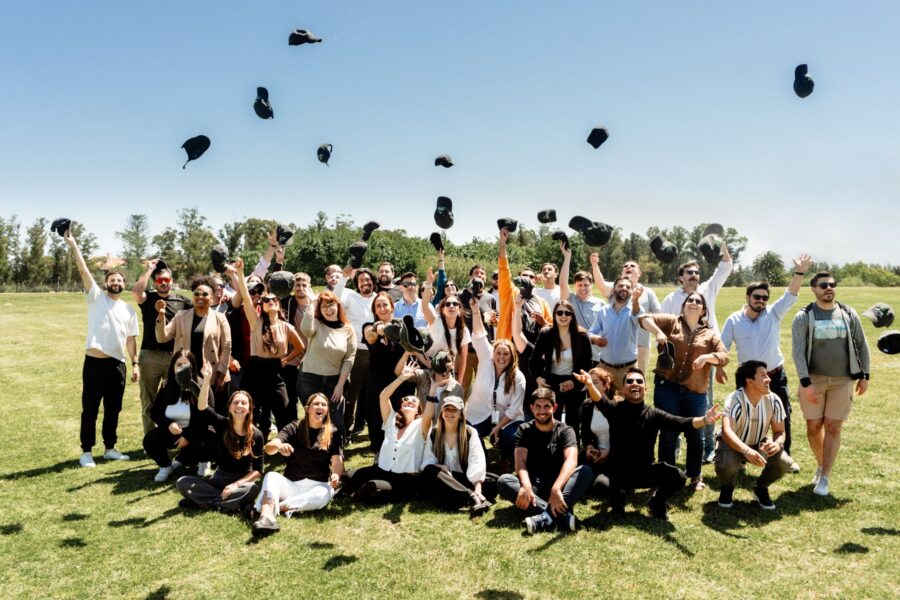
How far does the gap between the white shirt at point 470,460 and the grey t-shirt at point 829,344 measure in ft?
11.0

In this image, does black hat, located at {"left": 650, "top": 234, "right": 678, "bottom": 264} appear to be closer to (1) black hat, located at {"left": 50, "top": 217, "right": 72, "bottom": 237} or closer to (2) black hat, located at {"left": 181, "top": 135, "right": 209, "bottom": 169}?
(2) black hat, located at {"left": 181, "top": 135, "right": 209, "bottom": 169}

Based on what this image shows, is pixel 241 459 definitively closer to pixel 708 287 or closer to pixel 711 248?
pixel 708 287

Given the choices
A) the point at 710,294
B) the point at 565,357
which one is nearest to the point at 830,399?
the point at 710,294

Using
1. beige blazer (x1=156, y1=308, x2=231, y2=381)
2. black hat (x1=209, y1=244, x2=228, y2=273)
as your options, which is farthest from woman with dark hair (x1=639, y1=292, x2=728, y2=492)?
black hat (x1=209, y1=244, x2=228, y2=273)

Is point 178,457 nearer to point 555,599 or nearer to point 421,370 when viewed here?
point 421,370

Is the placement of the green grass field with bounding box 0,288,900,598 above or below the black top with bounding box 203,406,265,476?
below

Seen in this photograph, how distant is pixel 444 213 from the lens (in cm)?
862

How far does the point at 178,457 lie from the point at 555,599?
175 inches

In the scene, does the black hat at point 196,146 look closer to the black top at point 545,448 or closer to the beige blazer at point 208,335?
the beige blazer at point 208,335

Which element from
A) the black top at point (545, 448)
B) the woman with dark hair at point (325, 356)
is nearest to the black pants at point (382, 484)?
the woman with dark hair at point (325, 356)

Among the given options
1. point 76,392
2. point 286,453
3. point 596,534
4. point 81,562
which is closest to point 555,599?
point 596,534

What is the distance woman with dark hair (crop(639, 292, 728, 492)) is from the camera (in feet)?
19.9

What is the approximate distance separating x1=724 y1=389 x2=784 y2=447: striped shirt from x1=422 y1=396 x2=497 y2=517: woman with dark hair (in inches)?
88.8

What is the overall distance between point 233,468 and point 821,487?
5627 mm
